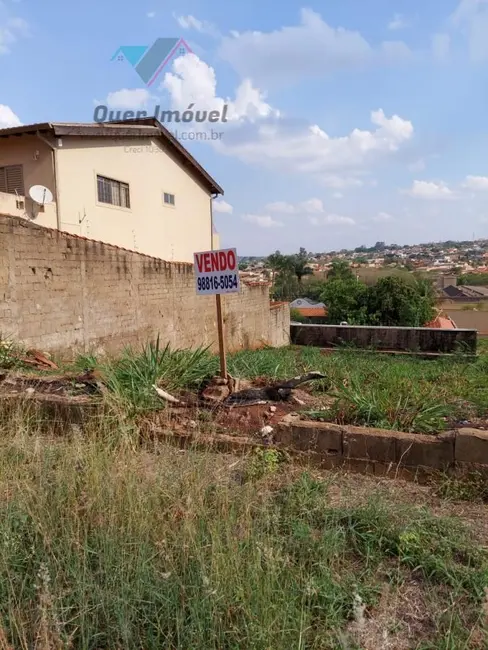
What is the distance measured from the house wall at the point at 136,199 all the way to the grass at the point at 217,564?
10.3 metres

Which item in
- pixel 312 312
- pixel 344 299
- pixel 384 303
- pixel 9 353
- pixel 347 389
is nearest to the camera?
pixel 347 389

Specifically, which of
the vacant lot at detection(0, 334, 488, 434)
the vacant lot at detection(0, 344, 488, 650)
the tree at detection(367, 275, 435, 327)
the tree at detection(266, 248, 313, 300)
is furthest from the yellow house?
the tree at detection(266, 248, 313, 300)

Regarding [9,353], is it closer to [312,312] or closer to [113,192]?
[113,192]

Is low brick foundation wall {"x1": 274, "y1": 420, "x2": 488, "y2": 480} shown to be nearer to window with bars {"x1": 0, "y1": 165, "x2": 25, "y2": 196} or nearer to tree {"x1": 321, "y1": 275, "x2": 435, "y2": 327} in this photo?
window with bars {"x1": 0, "y1": 165, "x2": 25, "y2": 196}

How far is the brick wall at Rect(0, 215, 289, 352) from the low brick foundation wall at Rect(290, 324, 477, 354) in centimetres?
431

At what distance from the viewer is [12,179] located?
11.4m

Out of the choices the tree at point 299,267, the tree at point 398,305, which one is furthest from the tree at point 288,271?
the tree at point 398,305

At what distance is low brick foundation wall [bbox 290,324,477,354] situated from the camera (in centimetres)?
1259

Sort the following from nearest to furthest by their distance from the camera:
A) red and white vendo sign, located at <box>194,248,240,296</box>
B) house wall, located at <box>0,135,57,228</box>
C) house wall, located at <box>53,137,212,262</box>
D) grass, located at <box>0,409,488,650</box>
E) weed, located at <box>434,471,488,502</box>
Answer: grass, located at <box>0,409,488,650</box>
weed, located at <box>434,471,488,502</box>
red and white vendo sign, located at <box>194,248,240,296</box>
house wall, located at <box>0,135,57,228</box>
house wall, located at <box>53,137,212,262</box>

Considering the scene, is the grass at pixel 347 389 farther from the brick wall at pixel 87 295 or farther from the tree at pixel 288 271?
the tree at pixel 288 271

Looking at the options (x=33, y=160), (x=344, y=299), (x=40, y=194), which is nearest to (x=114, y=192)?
(x=33, y=160)

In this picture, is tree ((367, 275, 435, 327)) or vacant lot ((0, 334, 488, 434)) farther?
tree ((367, 275, 435, 327))

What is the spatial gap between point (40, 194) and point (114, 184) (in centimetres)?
375

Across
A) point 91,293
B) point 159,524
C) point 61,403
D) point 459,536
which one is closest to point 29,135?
point 91,293
